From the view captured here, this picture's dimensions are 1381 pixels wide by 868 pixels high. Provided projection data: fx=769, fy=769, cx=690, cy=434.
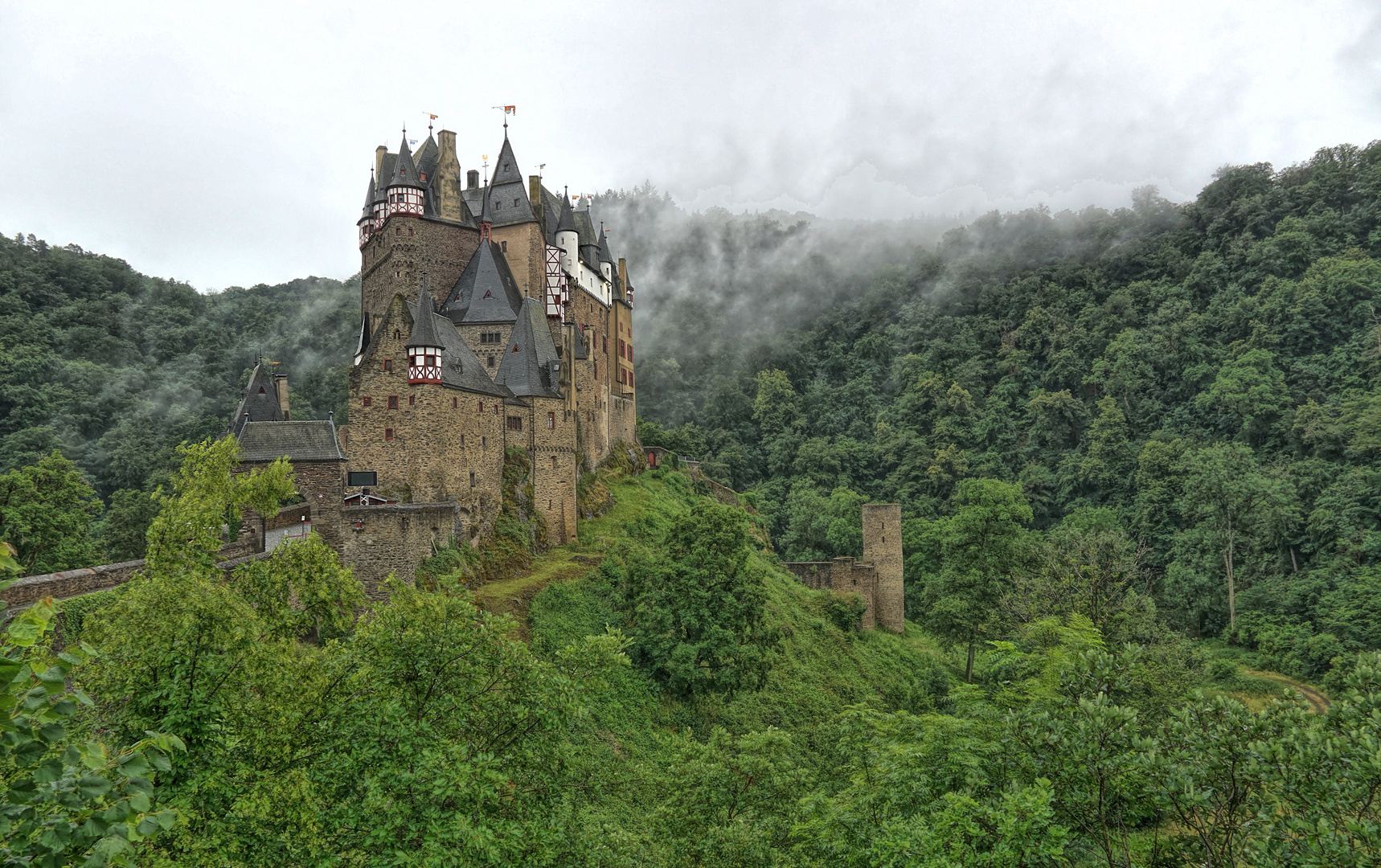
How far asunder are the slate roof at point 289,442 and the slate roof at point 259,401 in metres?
7.60

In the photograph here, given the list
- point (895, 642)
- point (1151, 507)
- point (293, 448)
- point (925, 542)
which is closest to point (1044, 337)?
point (1151, 507)

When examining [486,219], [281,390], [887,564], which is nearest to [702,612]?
[887,564]

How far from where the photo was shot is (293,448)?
32.4m

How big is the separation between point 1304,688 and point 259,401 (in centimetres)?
5792

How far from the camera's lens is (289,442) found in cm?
3256

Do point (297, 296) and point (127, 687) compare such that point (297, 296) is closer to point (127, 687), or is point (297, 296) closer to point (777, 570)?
point (777, 570)

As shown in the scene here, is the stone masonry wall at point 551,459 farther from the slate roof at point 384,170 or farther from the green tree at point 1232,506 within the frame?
the green tree at point 1232,506

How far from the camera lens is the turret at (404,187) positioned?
3856cm

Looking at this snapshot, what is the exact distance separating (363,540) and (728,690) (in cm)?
1405

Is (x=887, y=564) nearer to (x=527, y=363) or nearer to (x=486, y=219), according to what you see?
(x=527, y=363)

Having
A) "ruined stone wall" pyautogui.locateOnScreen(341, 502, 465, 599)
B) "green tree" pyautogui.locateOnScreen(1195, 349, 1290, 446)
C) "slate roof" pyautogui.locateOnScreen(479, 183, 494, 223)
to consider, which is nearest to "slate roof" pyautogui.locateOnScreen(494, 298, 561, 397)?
"slate roof" pyautogui.locateOnScreen(479, 183, 494, 223)

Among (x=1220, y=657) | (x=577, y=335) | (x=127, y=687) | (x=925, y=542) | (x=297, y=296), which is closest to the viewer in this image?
(x=127, y=687)

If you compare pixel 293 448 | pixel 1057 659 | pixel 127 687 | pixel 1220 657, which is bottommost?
pixel 1220 657

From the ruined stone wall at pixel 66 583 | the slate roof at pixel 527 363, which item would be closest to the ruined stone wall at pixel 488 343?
the slate roof at pixel 527 363
